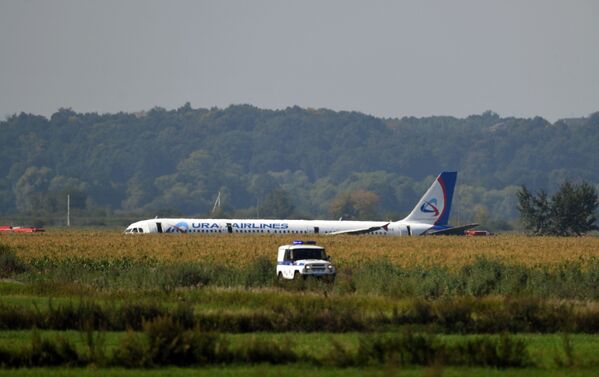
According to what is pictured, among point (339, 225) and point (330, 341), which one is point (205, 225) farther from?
point (330, 341)

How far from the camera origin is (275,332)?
110 feet

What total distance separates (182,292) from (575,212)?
311ft

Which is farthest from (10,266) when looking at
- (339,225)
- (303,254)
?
(339,225)

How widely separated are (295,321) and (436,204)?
73.1m

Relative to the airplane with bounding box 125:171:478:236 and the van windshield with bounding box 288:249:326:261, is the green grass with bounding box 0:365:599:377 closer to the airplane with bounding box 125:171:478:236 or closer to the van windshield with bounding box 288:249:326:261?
the van windshield with bounding box 288:249:326:261

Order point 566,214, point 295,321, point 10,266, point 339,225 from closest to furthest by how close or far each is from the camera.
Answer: point 295,321
point 10,266
point 339,225
point 566,214

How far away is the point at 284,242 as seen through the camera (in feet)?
270

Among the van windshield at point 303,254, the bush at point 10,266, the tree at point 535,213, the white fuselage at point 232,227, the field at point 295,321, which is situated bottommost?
the field at point 295,321

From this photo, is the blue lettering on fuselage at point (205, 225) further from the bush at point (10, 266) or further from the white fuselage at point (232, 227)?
the bush at point (10, 266)

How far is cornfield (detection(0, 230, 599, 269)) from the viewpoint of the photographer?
6525cm

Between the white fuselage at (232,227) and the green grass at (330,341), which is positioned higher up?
the white fuselage at (232,227)

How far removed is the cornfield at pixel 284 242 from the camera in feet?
214

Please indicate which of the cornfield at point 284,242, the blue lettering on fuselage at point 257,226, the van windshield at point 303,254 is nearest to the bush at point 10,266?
the cornfield at point 284,242

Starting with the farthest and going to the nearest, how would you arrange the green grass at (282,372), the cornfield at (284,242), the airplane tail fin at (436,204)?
1. the airplane tail fin at (436,204)
2. the cornfield at (284,242)
3. the green grass at (282,372)
